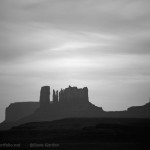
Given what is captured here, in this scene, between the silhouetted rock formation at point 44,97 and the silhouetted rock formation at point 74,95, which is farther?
the silhouetted rock formation at point 44,97

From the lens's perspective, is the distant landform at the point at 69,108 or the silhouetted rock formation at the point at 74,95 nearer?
the distant landform at the point at 69,108

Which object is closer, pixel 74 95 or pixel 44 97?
pixel 74 95

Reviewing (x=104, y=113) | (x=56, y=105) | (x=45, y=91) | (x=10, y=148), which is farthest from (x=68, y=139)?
(x=45, y=91)

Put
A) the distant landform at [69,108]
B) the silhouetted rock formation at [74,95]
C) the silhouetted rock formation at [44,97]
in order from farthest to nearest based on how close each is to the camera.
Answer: the silhouetted rock formation at [44,97]
the silhouetted rock formation at [74,95]
the distant landform at [69,108]

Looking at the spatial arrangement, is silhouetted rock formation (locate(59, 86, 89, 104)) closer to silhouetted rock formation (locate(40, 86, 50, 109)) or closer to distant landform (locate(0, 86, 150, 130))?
distant landform (locate(0, 86, 150, 130))

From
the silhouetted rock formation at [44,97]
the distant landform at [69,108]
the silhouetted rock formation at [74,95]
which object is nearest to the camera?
the distant landform at [69,108]

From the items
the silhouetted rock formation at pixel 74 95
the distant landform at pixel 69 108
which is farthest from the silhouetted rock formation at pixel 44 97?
the silhouetted rock formation at pixel 74 95

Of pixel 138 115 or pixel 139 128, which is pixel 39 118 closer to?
pixel 138 115

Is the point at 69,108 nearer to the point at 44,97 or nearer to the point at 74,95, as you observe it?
the point at 74,95

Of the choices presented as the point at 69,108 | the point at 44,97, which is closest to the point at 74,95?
the point at 69,108

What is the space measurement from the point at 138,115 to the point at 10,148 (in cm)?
8585

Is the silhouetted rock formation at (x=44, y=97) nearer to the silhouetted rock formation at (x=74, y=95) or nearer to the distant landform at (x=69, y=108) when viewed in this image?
the distant landform at (x=69, y=108)

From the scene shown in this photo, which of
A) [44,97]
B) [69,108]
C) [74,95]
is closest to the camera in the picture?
[69,108]

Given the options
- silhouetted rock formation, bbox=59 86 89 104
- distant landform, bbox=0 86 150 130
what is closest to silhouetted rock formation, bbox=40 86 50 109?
distant landform, bbox=0 86 150 130
